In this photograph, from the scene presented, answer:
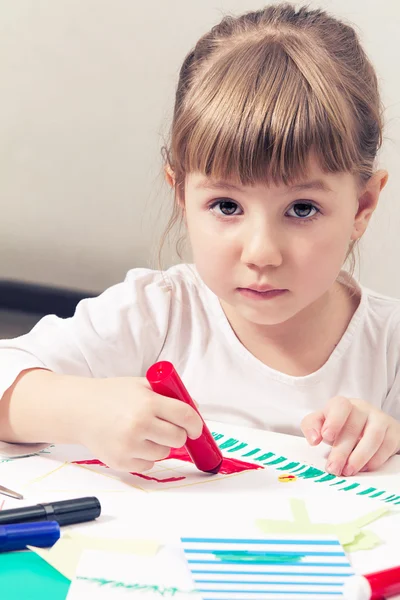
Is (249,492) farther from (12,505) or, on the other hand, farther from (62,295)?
(62,295)

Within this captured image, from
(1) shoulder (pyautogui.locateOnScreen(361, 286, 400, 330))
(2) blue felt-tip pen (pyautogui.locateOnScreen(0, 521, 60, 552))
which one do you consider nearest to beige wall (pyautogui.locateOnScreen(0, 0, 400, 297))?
(1) shoulder (pyautogui.locateOnScreen(361, 286, 400, 330))

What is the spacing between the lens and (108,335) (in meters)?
0.86

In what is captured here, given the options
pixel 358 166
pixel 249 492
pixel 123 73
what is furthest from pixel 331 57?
pixel 123 73

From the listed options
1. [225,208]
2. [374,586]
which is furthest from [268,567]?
[225,208]

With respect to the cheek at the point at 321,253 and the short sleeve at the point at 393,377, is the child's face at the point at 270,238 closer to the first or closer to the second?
the cheek at the point at 321,253

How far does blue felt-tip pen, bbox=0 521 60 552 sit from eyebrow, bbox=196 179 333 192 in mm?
363

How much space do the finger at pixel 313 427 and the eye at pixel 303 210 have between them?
7.1 inches

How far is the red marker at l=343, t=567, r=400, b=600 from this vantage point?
41 cm

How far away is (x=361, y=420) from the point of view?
2.34 ft

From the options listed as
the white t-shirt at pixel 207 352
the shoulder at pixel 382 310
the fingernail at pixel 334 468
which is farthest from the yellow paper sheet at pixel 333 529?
the shoulder at pixel 382 310

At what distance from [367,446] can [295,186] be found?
0.77 ft

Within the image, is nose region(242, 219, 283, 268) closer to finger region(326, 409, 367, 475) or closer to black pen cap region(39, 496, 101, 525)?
finger region(326, 409, 367, 475)

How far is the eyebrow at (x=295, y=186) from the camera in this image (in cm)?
72

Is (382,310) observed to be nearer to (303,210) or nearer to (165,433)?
(303,210)
